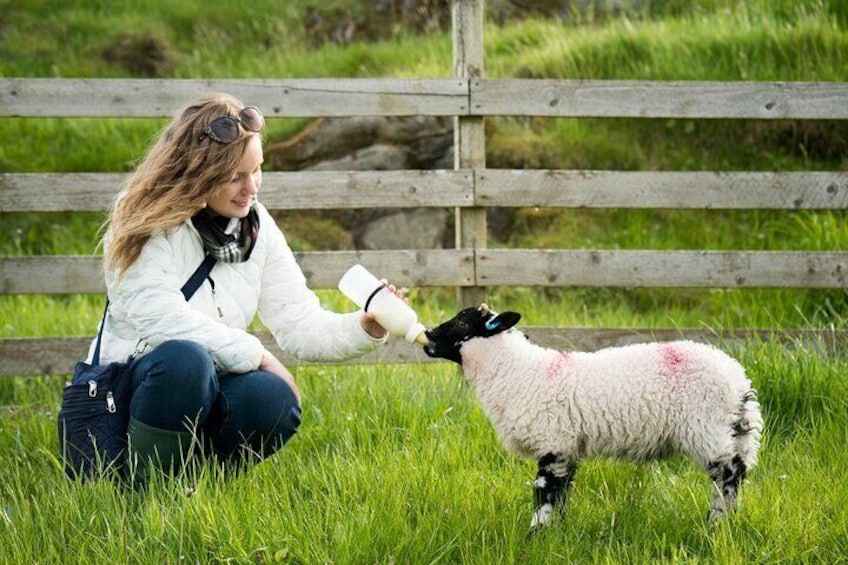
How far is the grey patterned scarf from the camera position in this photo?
11.6ft

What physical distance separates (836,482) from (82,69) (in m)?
8.33

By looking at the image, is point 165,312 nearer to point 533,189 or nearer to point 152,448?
point 152,448

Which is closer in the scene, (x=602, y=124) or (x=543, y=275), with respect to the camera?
(x=543, y=275)

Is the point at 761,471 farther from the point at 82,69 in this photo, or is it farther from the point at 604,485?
the point at 82,69

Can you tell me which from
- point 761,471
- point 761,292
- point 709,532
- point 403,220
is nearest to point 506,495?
point 709,532

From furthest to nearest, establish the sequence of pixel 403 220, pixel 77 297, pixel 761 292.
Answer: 1. pixel 403 220
2. pixel 77 297
3. pixel 761 292

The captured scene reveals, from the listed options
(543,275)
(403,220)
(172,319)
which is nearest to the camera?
(172,319)

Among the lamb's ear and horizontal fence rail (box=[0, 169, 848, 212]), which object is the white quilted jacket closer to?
the lamb's ear

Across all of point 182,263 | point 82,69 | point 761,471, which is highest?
point 82,69

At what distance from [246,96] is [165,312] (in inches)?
83.9

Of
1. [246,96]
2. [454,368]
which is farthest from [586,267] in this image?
[246,96]

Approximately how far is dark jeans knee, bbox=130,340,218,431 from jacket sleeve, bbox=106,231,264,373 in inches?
2.4

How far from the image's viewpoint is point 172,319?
3391 millimetres

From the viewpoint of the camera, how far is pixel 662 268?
5.37 meters
